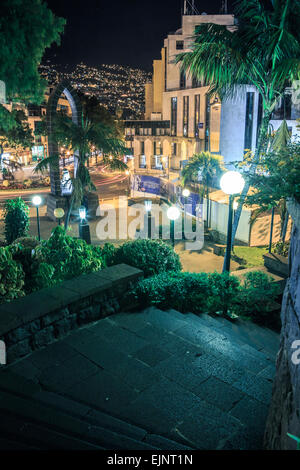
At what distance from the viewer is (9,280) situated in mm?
6723

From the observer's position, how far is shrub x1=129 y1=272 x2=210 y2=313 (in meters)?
7.02

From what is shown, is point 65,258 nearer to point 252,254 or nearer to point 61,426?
point 61,426

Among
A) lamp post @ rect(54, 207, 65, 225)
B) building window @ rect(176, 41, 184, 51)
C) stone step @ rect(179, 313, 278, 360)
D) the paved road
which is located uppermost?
building window @ rect(176, 41, 184, 51)

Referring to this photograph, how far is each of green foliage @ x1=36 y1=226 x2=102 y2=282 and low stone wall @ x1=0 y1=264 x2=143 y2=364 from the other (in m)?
1.04

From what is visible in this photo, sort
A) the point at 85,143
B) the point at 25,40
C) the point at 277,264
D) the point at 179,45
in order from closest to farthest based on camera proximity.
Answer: the point at 25,40, the point at 277,264, the point at 85,143, the point at 179,45

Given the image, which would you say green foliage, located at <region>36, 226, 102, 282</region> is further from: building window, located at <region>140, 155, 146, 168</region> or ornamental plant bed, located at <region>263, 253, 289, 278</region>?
building window, located at <region>140, 155, 146, 168</region>

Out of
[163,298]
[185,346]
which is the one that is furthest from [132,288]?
Result: [185,346]

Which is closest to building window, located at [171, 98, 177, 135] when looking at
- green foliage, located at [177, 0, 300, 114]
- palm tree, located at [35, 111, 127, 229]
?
palm tree, located at [35, 111, 127, 229]

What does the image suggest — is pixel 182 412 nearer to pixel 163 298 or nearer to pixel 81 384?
pixel 81 384

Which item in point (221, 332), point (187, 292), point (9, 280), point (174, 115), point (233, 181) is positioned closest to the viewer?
point (9, 280)

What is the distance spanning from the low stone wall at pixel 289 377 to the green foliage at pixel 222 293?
4622mm

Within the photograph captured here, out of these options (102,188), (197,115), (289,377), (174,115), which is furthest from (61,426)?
(174,115)

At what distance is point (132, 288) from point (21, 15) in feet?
34.3

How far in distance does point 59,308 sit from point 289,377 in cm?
348
